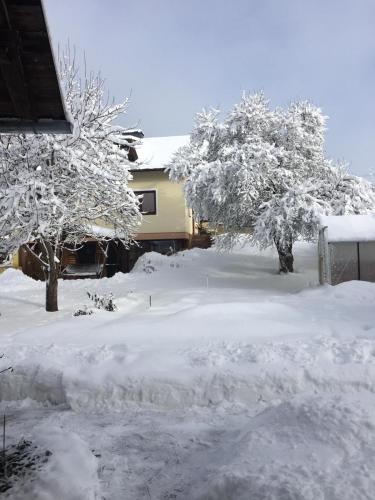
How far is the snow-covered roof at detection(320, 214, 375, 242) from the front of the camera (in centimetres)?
1414

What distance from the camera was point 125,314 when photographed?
1162cm

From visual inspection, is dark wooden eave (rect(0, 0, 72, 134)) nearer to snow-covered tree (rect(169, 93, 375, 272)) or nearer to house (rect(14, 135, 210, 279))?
snow-covered tree (rect(169, 93, 375, 272))

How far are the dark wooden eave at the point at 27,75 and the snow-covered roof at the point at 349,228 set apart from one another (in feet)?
36.3

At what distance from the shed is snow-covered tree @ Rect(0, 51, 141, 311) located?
6.21 meters

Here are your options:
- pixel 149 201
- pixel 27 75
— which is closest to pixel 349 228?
pixel 27 75

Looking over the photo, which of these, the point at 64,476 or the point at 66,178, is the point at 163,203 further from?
the point at 64,476

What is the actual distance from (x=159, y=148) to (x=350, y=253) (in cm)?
1755

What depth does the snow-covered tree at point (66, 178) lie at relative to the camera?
10.9 metres

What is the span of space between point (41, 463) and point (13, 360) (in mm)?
3528

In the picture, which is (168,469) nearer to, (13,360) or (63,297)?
(13,360)

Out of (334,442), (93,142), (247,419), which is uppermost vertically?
(93,142)

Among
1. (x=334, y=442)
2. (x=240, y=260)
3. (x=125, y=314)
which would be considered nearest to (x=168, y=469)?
(x=334, y=442)

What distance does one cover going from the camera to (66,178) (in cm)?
1165

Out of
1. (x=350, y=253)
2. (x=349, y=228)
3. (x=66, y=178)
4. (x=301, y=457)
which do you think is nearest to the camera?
(x=301, y=457)
